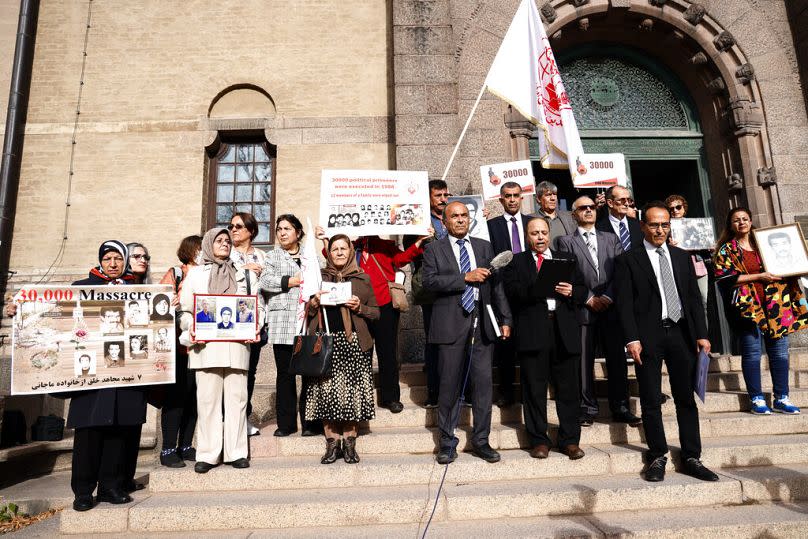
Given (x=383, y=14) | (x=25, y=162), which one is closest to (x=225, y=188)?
(x=25, y=162)

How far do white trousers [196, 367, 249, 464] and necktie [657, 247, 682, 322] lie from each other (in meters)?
3.81

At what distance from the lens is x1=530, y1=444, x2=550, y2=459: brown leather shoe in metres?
4.47

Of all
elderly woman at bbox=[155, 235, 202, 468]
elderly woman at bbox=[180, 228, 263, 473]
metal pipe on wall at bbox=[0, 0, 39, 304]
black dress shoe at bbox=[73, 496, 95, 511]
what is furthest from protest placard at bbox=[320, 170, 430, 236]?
metal pipe on wall at bbox=[0, 0, 39, 304]

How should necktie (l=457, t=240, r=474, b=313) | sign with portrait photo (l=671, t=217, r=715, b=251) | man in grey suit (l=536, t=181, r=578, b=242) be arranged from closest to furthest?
necktie (l=457, t=240, r=474, b=313)
man in grey suit (l=536, t=181, r=578, b=242)
sign with portrait photo (l=671, t=217, r=715, b=251)

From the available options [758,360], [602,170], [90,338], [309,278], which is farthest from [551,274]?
[90,338]

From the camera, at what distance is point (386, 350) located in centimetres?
538

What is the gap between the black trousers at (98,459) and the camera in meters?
4.08

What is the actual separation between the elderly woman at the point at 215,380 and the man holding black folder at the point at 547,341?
2465 mm

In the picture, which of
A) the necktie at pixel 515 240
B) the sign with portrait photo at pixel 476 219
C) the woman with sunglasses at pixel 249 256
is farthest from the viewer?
the sign with portrait photo at pixel 476 219

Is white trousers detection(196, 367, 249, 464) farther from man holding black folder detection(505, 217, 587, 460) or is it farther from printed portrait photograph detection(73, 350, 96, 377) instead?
man holding black folder detection(505, 217, 587, 460)

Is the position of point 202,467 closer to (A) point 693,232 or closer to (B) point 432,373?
(B) point 432,373

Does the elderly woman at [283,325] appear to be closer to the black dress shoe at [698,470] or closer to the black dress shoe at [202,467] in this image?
the black dress shoe at [202,467]

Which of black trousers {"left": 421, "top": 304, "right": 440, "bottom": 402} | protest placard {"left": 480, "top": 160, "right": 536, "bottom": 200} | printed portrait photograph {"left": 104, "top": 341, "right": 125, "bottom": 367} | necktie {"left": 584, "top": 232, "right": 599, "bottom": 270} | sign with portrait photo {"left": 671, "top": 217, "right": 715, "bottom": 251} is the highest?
protest placard {"left": 480, "top": 160, "right": 536, "bottom": 200}

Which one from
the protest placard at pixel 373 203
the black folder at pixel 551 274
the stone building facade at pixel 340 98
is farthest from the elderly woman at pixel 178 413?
the stone building facade at pixel 340 98
